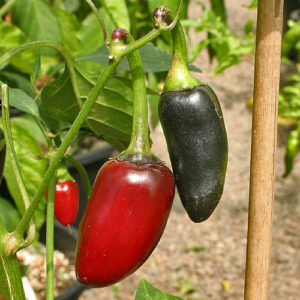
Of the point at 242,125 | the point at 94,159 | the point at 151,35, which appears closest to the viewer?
the point at 151,35

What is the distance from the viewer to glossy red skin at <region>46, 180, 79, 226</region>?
0.77 meters

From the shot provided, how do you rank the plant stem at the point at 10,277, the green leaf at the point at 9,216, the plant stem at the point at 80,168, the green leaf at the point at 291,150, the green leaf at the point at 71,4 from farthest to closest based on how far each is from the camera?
the green leaf at the point at 291,150
the green leaf at the point at 71,4
the green leaf at the point at 9,216
the plant stem at the point at 80,168
the plant stem at the point at 10,277

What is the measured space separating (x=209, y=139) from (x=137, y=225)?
10 centimetres

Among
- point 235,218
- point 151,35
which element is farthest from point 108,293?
point 151,35

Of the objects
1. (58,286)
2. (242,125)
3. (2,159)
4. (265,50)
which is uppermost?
(265,50)

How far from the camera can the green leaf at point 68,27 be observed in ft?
4.42

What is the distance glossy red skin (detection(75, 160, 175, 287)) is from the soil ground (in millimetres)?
1112

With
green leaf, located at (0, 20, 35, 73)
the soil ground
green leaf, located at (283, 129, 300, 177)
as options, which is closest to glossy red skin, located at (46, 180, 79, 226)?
green leaf, located at (0, 20, 35, 73)

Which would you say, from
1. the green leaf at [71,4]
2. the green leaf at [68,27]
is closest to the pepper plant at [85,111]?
the green leaf at [68,27]

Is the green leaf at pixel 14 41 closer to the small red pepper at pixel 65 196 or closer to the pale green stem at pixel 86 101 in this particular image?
the small red pepper at pixel 65 196

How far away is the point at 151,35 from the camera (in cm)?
43

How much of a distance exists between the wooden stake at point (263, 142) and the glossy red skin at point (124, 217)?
9cm

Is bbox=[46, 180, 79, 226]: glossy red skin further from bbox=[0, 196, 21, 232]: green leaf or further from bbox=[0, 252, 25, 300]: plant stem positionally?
bbox=[0, 196, 21, 232]: green leaf

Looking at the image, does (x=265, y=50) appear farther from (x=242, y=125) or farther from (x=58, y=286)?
(x=242, y=125)
